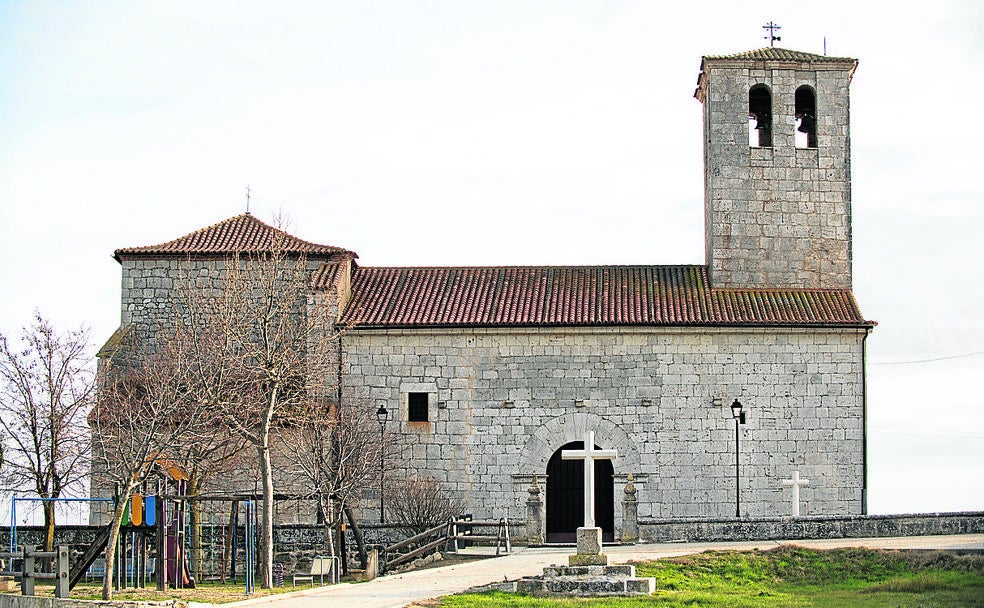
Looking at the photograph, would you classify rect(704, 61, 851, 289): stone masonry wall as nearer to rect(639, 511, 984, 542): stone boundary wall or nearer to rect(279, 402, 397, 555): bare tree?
rect(639, 511, 984, 542): stone boundary wall

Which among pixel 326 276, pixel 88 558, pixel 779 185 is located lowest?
pixel 88 558

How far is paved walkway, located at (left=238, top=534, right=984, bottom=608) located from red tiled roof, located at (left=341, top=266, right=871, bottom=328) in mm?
6639

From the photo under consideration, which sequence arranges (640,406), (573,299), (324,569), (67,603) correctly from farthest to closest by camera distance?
(573,299)
(640,406)
(324,569)
(67,603)

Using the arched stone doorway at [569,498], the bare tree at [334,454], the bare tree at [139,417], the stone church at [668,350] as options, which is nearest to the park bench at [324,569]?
the bare tree at [334,454]

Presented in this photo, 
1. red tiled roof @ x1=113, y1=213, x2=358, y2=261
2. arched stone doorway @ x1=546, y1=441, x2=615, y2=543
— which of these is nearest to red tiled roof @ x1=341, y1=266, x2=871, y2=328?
red tiled roof @ x1=113, y1=213, x2=358, y2=261

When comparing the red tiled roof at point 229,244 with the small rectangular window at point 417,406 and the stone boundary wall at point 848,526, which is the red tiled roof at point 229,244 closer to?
the small rectangular window at point 417,406

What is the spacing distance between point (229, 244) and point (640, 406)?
37.7 feet

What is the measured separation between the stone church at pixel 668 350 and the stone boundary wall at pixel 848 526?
4.47m

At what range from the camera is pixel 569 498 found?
34344mm

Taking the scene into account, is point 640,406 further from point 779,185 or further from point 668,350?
point 779,185

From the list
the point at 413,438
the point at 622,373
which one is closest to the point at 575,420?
the point at 622,373

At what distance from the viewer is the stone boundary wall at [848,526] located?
28.3 m

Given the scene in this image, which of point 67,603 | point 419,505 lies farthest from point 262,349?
point 67,603

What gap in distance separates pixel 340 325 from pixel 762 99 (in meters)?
12.9
